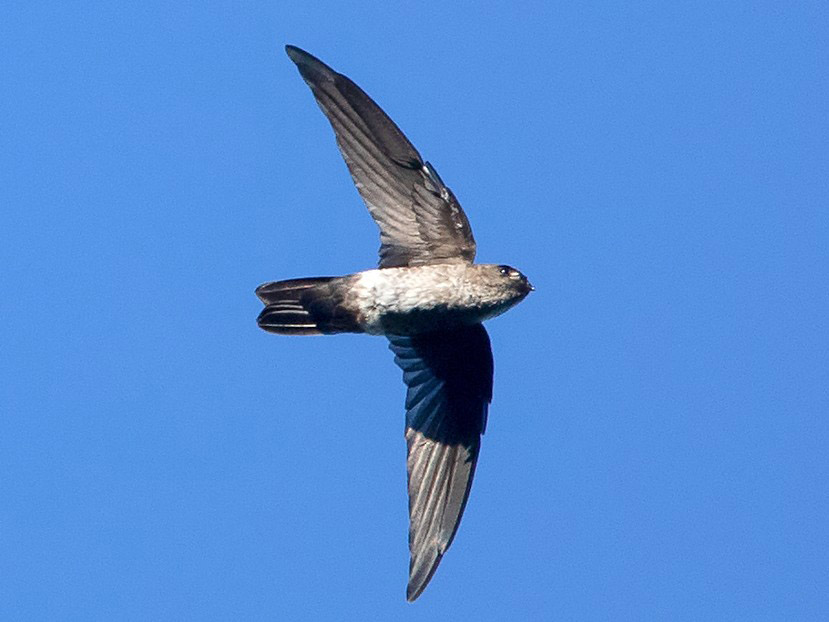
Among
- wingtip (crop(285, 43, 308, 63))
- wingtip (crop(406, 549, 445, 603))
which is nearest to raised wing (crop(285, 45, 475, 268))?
wingtip (crop(285, 43, 308, 63))

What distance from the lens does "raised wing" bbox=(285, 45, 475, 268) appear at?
36.8 ft

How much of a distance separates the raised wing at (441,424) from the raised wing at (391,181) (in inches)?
19.8

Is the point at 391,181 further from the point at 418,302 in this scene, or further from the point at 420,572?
the point at 420,572

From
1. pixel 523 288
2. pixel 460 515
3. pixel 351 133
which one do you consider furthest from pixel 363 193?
pixel 460 515

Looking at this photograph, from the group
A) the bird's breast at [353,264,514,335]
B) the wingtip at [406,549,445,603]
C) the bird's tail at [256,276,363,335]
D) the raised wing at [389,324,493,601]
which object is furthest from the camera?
the raised wing at [389,324,493,601]

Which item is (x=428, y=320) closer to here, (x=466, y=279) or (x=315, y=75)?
(x=466, y=279)

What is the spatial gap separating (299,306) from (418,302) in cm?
65

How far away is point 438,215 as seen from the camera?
11227 millimetres

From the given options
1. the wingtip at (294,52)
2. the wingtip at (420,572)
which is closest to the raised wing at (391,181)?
the wingtip at (294,52)

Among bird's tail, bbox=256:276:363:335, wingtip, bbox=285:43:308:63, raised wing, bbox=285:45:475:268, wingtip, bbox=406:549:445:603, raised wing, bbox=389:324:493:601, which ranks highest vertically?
wingtip, bbox=285:43:308:63

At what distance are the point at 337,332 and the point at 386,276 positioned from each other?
414 millimetres

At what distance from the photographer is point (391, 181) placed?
11.3m

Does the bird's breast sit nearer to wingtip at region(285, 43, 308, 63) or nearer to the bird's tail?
the bird's tail

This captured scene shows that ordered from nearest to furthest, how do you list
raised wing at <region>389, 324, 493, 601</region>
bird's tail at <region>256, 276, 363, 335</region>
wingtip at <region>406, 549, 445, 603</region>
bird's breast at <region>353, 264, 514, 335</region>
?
bird's breast at <region>353, 264, 514, 335</region>
bird's tail at <region>256, 276, 363, 335</region>
wingtip at <region>406, 549, 445, 603</region>
raised wing at <region>389, 324, 493, 601</region>
